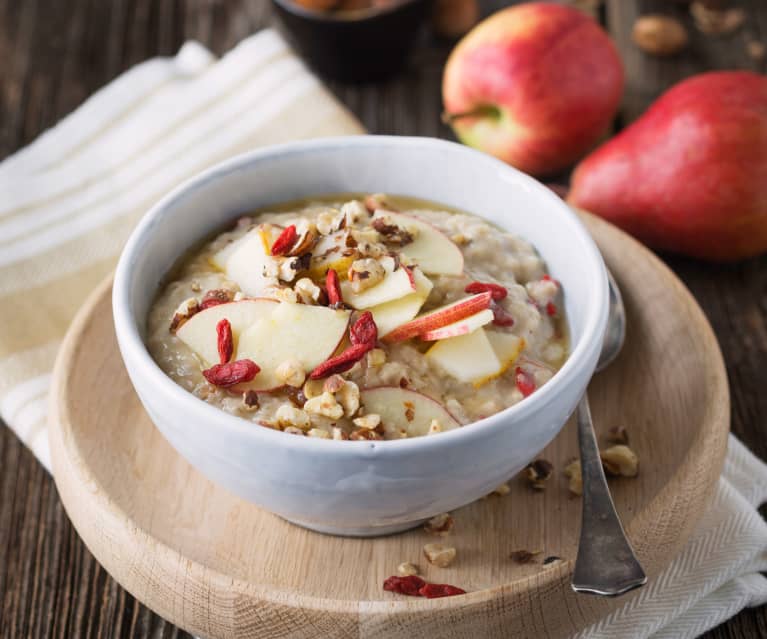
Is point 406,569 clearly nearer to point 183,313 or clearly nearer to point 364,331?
point 364,331

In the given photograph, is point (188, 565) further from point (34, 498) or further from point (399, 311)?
point (34, 498)

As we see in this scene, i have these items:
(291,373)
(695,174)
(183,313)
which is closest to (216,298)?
(183,313)

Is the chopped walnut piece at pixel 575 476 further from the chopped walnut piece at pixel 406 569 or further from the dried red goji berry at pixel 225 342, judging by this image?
the dried red goji berry at pixel 225 342

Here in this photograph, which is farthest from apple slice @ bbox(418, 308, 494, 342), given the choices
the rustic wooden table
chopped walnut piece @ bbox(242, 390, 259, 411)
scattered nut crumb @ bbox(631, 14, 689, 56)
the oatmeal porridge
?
scattered nut crumb @ bbox(631, 14, 689, 56)

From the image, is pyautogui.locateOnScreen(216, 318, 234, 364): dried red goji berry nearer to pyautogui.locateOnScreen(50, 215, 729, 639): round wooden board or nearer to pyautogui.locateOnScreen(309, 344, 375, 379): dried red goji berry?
pyautogui.locateOnScreen(309, 344, 375, 379): dried red goji berry

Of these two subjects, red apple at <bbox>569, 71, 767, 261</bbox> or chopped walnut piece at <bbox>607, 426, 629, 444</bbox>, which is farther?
red apple at <bbox>569, 71, 767, 261</bbox>

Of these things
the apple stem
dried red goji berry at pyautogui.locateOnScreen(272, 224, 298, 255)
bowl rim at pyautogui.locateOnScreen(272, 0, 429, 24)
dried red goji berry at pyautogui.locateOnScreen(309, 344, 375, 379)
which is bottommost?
the apple stem
